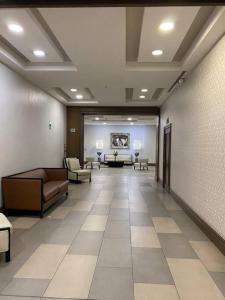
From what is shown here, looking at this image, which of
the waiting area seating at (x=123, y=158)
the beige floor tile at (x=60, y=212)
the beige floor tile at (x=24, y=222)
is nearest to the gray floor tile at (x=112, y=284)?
the beige floor tile at (x=24, y=222)

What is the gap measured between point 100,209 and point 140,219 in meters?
1.12

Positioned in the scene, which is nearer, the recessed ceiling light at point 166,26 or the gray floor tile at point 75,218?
the recessed ceiling light at point 166,26

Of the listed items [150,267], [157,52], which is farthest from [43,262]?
[157,52]

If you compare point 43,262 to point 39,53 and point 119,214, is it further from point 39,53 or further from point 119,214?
point 39,53

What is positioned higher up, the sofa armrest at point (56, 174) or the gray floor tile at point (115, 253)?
the sofa armrest at point (56, 174)

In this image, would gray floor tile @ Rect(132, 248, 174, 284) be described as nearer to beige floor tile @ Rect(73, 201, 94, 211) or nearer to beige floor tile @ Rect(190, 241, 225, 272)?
beige floor tile @ Rect(190, 241, 225, 272)

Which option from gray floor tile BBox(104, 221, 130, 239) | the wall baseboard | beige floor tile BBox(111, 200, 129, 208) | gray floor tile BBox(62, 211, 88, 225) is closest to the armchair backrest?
beige floor tile BBox(111, 200, 129, 208)

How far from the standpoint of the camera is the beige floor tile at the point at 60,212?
16.4 ft

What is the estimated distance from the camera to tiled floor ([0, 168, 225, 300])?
7.97 ft

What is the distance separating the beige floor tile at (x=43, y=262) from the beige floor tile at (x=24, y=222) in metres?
1.00

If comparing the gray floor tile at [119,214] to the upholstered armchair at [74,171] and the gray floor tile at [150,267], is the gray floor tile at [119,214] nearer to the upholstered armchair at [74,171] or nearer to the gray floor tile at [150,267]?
the gray floor tile at [150,267]

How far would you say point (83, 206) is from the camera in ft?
19.3

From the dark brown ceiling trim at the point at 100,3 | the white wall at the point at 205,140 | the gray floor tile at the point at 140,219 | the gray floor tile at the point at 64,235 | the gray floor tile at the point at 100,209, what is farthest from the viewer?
the gray floor tile at the point at 100,209

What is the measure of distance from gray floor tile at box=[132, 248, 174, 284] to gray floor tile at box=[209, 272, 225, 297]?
1.56 feet
